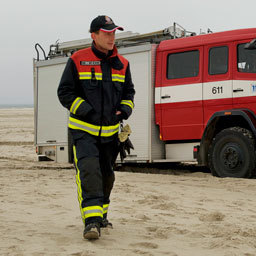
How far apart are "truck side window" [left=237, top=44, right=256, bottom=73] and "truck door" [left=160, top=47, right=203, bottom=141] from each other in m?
0.74

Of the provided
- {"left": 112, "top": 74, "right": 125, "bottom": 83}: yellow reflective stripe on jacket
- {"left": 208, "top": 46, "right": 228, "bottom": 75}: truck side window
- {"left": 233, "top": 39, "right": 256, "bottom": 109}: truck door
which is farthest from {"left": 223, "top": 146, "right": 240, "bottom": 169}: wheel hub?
{"left": 112, "top": 74, "right": 125, "bottom": 83}: yellow reflective stripe on jacket

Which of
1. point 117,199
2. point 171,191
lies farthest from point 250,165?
point 117,199

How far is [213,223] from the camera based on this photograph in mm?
5484

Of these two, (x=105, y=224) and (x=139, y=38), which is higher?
(x=139, y=38)

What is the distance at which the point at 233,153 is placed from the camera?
939cm

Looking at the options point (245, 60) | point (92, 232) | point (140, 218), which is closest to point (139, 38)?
point (245, 60)

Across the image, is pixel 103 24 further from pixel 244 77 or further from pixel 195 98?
pixel 195 98

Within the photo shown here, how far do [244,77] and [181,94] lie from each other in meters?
1.27

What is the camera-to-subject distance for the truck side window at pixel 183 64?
9883 millimetres

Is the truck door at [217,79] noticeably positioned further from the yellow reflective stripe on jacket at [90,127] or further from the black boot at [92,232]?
the black boot at [92,232]

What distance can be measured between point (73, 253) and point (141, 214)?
6.21 ft

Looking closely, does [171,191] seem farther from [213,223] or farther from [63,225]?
[63,225]

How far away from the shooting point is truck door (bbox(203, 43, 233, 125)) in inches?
371

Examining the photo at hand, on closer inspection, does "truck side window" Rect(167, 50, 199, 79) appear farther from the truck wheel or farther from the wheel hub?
the wheel hub
